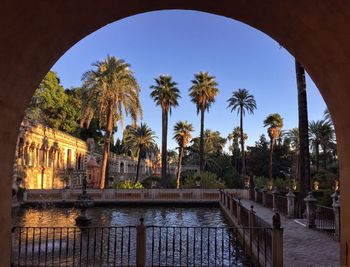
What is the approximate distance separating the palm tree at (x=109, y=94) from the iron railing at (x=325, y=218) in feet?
72.3

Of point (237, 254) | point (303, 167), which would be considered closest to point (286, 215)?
point (303, 167)

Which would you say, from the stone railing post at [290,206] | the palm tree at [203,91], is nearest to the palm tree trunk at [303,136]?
the stone railing post at [290,206]

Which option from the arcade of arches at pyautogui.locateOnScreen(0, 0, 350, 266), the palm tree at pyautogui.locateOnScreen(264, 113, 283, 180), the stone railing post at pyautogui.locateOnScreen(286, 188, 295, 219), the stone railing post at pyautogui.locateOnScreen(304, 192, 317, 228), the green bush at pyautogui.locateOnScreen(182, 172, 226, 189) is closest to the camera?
the arcade of arches at pyautogui.locateOnScreen(0, 0, 350, 266)

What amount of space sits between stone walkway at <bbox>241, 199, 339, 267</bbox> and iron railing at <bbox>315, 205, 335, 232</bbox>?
89cm

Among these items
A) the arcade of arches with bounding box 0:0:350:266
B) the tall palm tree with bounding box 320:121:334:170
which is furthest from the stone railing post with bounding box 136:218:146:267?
the tall palm tree with bounding box 320:121:334:170

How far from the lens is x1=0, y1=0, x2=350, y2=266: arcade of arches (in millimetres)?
4355

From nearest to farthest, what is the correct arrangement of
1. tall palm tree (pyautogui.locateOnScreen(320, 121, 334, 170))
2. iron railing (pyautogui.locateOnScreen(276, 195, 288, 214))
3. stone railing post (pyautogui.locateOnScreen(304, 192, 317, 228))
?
stone railing post (pyautogui.locateOnScreen(304, 192, 317, 228)) → iron railing (pyautogui.locateOnScreen(276, 195, 288, 214)) → tall palm tree (pyautogui.locateOnScreen(320, 121, 334, 170))

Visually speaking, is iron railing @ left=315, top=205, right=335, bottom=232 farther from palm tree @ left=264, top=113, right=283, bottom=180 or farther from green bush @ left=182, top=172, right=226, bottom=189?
palm tree @ left=264, top=113, right=283, bottom=180

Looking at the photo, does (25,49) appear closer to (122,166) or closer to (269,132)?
(269,132)

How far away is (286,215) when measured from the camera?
65.7 feet

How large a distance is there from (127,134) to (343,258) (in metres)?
64.7

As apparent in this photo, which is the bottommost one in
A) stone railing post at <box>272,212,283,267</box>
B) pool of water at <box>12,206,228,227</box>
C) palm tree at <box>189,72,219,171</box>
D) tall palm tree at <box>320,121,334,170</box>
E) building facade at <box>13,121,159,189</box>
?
pool of water at <box>12,206,228,227</box>

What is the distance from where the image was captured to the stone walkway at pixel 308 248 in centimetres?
925

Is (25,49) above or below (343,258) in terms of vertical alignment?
above
